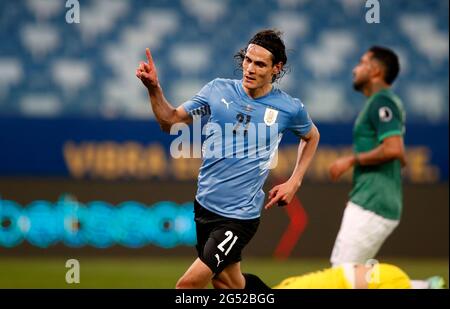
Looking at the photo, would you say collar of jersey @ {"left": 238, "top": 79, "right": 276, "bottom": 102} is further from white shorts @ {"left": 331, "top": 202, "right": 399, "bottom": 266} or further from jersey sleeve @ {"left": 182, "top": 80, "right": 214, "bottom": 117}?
white shorts @ {"left": 331, "top": 202, "right": 399, "bottom": 266}

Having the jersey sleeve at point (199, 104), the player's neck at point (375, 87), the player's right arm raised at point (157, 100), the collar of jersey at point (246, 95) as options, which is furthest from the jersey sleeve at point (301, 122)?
the player's neck at point (375, 87)

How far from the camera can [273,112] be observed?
6172mm

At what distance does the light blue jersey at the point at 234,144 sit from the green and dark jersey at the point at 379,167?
1.56 metres

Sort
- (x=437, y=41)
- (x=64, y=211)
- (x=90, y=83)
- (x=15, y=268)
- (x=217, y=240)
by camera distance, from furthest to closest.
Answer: (x=437, y=41), (x=90, y=83), (x=64, y=211), (x=15, y=268), (x=217, y=240)

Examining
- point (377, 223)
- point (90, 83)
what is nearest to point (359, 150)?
point (377, 223)

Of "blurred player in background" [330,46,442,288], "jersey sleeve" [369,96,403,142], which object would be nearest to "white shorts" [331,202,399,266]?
"blurred player in background" [330,46,442,288]

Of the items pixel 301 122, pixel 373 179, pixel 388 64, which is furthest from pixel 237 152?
pixel 388 64

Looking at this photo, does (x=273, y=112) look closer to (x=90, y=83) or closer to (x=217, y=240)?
(x=217, y=240)

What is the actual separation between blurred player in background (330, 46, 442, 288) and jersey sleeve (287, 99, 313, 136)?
1.03 meters

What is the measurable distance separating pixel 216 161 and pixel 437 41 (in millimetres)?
9618

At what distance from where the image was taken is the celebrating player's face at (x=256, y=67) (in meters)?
6.11

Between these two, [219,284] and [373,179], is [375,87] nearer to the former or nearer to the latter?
[373,179]

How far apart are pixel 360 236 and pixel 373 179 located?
1.63 ft

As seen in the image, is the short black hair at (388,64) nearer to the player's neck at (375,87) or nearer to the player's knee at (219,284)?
the player's neck at (375,87)
